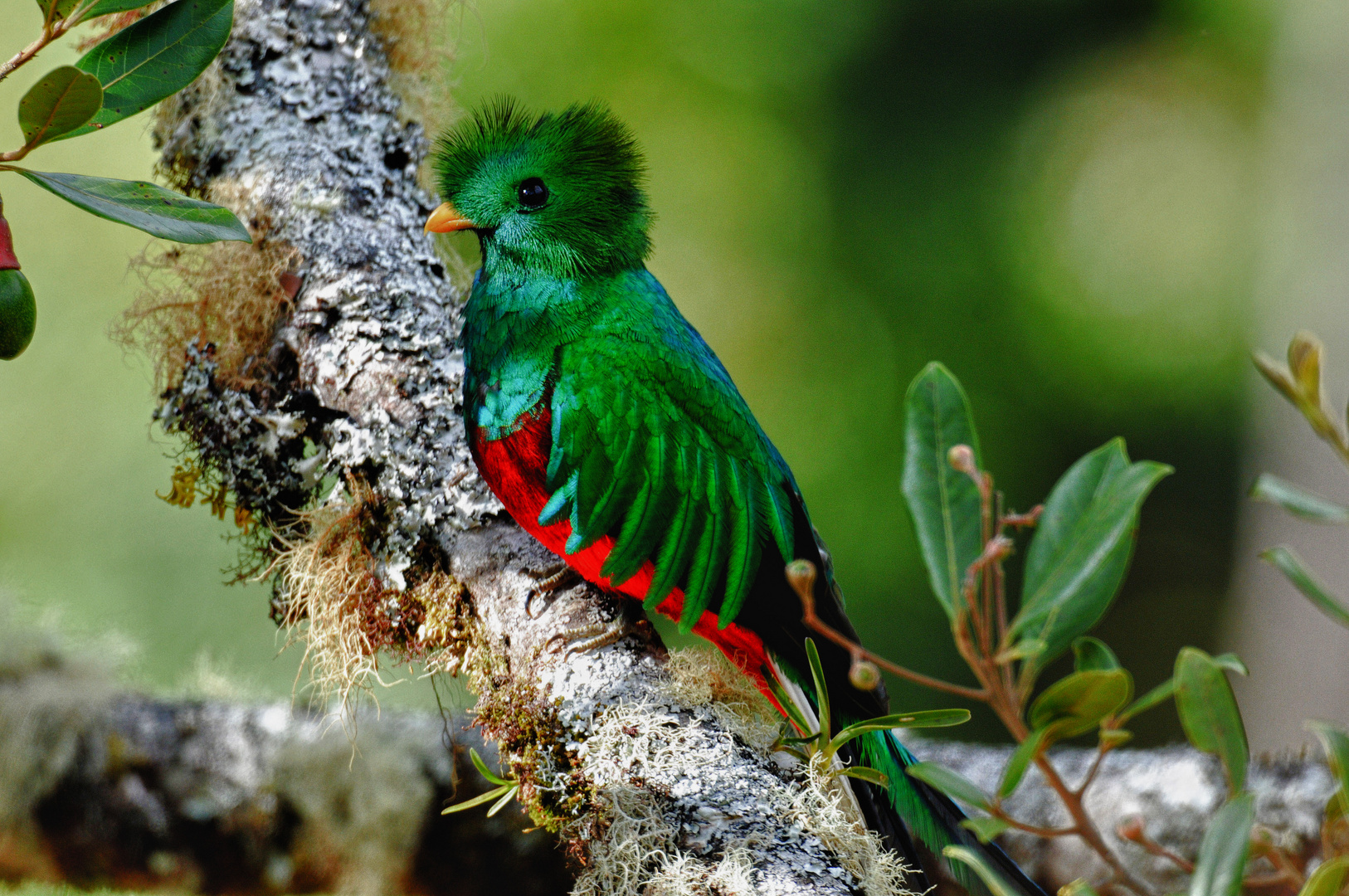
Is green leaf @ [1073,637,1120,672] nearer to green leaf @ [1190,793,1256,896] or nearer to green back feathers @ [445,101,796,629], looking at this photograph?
green leaf @ [1190,793,1256,896]

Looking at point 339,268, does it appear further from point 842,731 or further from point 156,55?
point 842,731

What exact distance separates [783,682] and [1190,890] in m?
0.88

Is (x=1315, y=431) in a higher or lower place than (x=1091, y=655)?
higher

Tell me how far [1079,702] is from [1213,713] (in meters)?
0.08

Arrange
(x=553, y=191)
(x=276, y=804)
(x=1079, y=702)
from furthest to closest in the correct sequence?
(x=276, y=804) < (x=553, y=191) < (x=1079, y=702)

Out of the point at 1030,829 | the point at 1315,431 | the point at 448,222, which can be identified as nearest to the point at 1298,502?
the point at 1315,431

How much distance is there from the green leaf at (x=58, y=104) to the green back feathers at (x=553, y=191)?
0.72 meters

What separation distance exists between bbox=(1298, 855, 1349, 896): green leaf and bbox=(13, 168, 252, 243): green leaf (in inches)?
43.6

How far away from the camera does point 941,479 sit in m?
0.73

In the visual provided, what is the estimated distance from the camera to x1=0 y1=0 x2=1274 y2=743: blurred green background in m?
5.01

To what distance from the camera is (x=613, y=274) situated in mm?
1674

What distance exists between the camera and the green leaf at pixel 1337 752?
0.58 metres

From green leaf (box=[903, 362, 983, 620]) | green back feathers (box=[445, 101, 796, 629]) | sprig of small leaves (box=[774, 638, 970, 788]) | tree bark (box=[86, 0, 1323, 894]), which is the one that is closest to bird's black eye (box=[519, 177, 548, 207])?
green back feathers (box=[445, 101, 796, 629])

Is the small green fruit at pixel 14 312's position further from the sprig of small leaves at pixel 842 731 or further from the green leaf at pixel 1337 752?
the green leaf at pixel 1337 752
